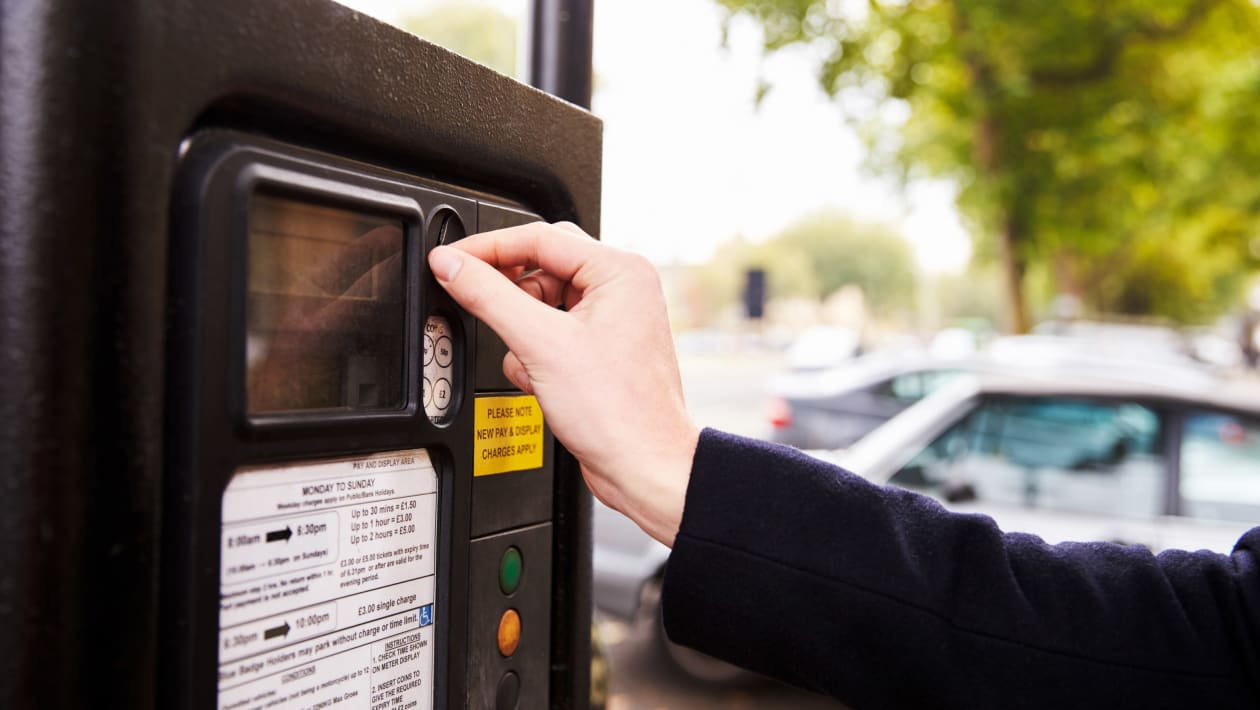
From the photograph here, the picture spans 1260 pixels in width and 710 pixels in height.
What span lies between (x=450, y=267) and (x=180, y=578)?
31 cm

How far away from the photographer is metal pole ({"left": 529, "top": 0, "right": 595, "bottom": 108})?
4.44 feet

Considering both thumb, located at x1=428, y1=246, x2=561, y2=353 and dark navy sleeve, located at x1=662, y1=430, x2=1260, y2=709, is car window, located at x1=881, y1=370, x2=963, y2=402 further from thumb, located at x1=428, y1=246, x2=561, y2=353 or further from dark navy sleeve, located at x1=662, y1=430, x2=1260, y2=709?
thumb, located at x1=428, y1=246, x2=561, y2=353

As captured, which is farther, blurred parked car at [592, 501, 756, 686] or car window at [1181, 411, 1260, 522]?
blurred parked car at [592, 501, 756, 686]

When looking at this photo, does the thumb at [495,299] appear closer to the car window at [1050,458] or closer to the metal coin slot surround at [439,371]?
the metal coin slot surround at [439,371]

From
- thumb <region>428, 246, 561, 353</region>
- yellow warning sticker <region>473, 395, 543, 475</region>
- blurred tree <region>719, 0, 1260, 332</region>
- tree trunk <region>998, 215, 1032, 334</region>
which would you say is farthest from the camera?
tree trunk <region>998, 215, 1032, 334</region>

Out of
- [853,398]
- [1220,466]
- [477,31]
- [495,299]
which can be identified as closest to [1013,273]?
[853,398]

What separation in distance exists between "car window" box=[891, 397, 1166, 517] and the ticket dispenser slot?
309 centimetres

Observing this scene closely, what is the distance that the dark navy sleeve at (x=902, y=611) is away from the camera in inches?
34.0

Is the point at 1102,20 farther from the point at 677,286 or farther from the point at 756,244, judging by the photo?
the point at 756,244

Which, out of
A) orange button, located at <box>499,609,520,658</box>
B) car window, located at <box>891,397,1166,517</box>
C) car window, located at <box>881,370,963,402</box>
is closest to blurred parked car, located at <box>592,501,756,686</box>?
car window, located at <box>891,397,1166,517</box>

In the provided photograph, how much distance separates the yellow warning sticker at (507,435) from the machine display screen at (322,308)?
0.39 ft

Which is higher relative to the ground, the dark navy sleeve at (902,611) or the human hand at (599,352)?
the human hand at (599,352)

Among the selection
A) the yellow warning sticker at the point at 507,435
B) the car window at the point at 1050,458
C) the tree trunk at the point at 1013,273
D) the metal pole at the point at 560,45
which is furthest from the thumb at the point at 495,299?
the tree trunk at the point at 1013,273

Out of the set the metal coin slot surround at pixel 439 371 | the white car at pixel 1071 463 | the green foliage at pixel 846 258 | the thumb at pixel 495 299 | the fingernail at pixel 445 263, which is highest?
the green foliage at pixel 846 258
